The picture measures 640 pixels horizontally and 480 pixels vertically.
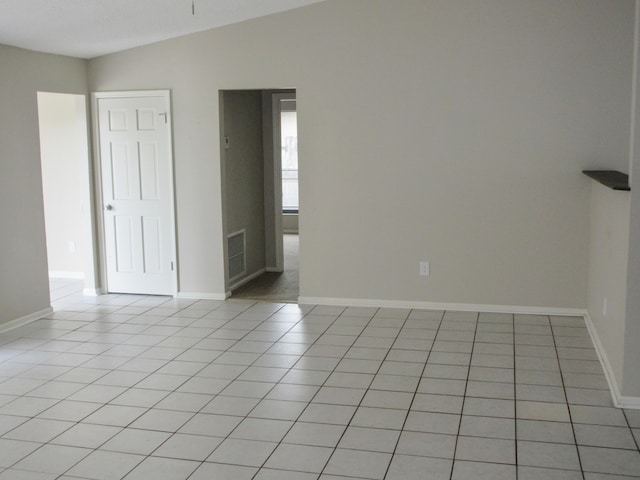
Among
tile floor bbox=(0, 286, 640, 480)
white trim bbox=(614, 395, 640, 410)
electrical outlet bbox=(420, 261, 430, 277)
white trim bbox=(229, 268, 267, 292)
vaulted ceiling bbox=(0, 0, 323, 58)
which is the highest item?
vaulted ceiling bbox=(0, 0, 323, 58)

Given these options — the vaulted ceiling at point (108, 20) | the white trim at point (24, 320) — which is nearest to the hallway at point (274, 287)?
the white trim at point (24, 320)

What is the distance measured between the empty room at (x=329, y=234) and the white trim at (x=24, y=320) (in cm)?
2

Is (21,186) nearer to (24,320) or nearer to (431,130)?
(24,320)

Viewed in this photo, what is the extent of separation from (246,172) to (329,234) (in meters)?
1.55

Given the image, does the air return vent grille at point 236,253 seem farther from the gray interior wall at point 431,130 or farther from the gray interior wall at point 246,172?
the gray interior wall at point 431,130

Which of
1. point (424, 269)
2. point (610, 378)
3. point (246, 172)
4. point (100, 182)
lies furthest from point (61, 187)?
point (610, 378)

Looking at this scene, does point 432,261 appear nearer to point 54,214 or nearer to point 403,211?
point 403,211

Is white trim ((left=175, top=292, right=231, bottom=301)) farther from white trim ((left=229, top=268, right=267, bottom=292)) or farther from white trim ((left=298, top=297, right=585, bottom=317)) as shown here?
white trim ((left=298, top=297, right=585, bottom=317))

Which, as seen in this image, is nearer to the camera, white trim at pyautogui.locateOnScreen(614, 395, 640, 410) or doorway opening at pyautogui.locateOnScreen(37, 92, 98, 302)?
white trim at pyautogui.locateOnScreen(614, 395, 640, 410)

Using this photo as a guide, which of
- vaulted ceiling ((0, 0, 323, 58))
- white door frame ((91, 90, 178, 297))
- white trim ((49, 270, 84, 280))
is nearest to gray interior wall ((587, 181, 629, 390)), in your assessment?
vaulted ceiling ((0, 0, 323, 58))

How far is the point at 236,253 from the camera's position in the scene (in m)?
7.09

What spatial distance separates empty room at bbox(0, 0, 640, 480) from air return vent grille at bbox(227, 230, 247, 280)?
0.11 feet

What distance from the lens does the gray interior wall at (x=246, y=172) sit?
6883 mm

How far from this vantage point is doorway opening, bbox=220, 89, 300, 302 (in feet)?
22.3
